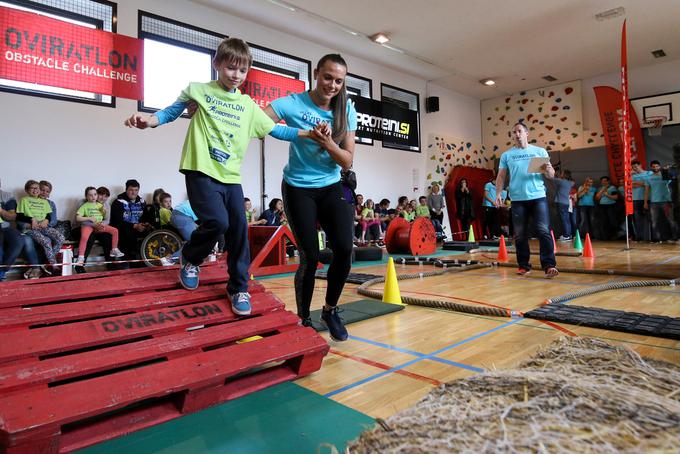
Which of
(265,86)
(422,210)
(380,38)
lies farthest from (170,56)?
(422,210)

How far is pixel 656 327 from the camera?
86.2 inches

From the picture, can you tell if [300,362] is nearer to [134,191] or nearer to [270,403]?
[270,403]

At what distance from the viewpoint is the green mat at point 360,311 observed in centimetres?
261

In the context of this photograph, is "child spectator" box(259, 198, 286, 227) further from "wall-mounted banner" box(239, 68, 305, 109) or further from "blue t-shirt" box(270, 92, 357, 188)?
"blue t-shirt" box(270, 92, 357, 188)

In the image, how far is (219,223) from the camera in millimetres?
1870

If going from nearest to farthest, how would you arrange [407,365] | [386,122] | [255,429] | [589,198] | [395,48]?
[255,429]
[407,365]
[395,48]
[386,122]
[589,198]

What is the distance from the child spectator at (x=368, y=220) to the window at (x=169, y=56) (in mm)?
3824

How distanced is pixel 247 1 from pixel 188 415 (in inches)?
270

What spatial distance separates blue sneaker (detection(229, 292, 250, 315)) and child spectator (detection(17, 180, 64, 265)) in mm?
4083

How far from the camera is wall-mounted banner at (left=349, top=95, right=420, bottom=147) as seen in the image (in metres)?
8.97

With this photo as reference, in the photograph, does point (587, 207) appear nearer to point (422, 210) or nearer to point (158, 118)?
point (422, 210)

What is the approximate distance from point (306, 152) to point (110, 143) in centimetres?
500

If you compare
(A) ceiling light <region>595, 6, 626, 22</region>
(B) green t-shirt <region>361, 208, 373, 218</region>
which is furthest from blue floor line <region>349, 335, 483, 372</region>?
(A) ceiling light <region>595, 6, 626, 22</region>

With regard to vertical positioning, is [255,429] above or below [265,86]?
below
